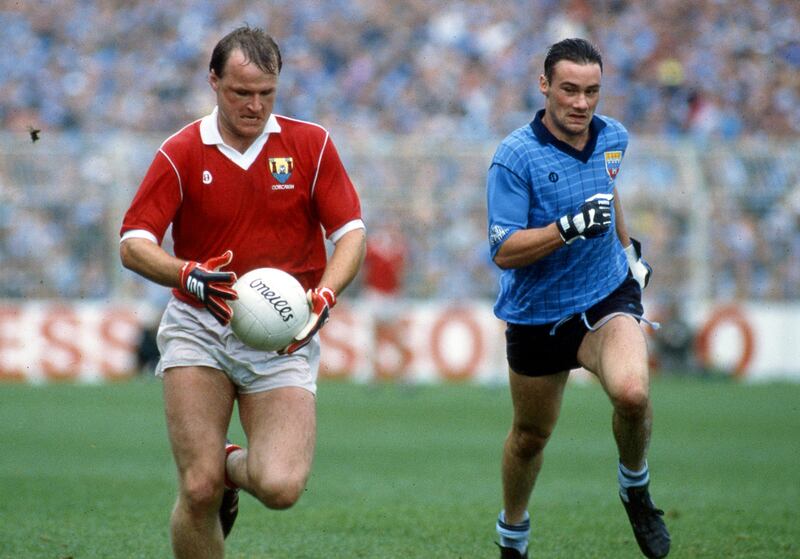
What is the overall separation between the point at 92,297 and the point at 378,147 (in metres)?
5.43

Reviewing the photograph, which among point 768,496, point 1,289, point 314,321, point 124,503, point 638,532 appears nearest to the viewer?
point 314,321

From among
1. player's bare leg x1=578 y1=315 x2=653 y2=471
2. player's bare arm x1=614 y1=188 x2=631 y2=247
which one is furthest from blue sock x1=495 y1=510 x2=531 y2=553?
player's bare arm x1=614 y1=188 x2=631 y2=247

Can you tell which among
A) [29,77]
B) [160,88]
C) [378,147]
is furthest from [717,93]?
[29,77]

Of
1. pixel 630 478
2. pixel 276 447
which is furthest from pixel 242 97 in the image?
pixel 630 478

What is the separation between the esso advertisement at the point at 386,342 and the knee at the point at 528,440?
47.2 ft

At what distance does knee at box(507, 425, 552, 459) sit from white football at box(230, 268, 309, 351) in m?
1.86

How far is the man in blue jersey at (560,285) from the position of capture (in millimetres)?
7078

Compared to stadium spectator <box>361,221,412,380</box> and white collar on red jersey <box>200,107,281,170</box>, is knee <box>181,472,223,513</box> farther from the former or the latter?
stadium spectator <box>361,221,412,380</box>

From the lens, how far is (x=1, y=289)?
2195cm

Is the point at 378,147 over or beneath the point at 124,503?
over

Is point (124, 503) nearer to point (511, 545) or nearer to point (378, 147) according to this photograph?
point (511, 545)

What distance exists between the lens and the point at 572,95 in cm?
725

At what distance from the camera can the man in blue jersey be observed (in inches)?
279

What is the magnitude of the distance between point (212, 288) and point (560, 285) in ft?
7.32
